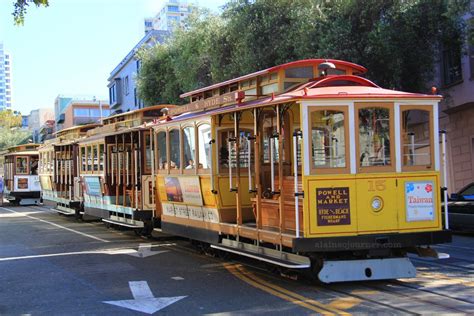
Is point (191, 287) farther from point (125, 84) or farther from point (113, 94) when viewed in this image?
point (113, 94)

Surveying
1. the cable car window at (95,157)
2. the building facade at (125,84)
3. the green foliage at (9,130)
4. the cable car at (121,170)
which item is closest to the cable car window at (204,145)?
the cable car at (121,170)

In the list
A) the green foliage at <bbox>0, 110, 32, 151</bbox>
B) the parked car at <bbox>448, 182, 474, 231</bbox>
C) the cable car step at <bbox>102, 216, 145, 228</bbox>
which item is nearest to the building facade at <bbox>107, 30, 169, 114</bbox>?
the green foliage at <bbox>0, 110, 32, 151</bbox>

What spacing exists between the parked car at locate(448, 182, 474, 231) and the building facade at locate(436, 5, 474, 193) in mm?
5355

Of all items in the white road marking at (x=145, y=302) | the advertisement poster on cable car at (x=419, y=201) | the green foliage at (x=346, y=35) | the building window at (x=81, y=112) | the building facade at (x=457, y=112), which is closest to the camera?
the white road marking at (x=145, y=302)

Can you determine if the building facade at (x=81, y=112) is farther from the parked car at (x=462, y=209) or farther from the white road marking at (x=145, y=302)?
the white road marking at (x=145, y=302)

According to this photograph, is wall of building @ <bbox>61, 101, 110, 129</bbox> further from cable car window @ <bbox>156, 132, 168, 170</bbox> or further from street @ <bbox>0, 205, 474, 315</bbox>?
street @ <bbox>0, 205, 474, 315</bbox>

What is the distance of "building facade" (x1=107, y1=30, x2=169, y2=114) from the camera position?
43719 mm

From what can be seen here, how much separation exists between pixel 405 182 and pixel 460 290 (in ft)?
5.43

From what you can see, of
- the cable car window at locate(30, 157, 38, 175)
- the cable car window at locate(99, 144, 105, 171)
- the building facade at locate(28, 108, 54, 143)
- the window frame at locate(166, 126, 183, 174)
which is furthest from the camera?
the building facade at locate(28, 108, 54, 143)

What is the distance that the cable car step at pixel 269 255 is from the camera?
7708 mm

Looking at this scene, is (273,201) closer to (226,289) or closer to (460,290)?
(226,289)

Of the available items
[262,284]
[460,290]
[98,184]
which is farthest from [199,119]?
[98,184]

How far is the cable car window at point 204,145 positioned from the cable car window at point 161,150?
205 centimetres

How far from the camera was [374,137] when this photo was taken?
8.03 meters
